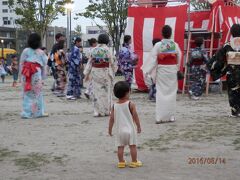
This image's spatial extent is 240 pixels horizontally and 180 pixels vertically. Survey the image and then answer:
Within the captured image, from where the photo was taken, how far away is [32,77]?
31.0 feet

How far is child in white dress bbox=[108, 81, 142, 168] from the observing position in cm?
526

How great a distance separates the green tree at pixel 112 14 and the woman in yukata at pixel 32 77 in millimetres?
25127

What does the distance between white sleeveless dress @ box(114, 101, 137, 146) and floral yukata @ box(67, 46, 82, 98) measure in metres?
7.77

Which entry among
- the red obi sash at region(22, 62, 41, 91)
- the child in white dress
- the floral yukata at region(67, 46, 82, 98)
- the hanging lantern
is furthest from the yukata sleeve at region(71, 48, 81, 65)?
the child in white dress

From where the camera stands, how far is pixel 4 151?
6191mm

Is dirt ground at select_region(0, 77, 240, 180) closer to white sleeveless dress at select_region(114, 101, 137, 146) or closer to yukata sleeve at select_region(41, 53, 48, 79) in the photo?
white sleeveless dress at select_region(114, 101, 137, 146)

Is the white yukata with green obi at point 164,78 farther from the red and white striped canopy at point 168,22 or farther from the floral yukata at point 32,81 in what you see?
the red and white striped canopy at point 168,22

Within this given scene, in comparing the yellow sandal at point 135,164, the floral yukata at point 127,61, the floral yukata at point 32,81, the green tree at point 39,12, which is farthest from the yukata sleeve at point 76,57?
the green tree at point 39,12

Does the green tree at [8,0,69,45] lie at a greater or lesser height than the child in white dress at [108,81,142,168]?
greater

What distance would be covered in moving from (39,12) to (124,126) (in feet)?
98.7

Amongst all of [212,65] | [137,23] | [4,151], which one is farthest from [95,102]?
[137,23]

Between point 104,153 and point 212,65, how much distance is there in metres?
4.13

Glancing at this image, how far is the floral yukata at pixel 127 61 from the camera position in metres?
13.2

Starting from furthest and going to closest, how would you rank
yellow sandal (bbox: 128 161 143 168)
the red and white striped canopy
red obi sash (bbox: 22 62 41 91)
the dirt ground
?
the red and white striped canopy
red obi sash (bbox: 22 62 41 91)
yellow sandal (bbox: 128 161 143 168)
the dirt ground
